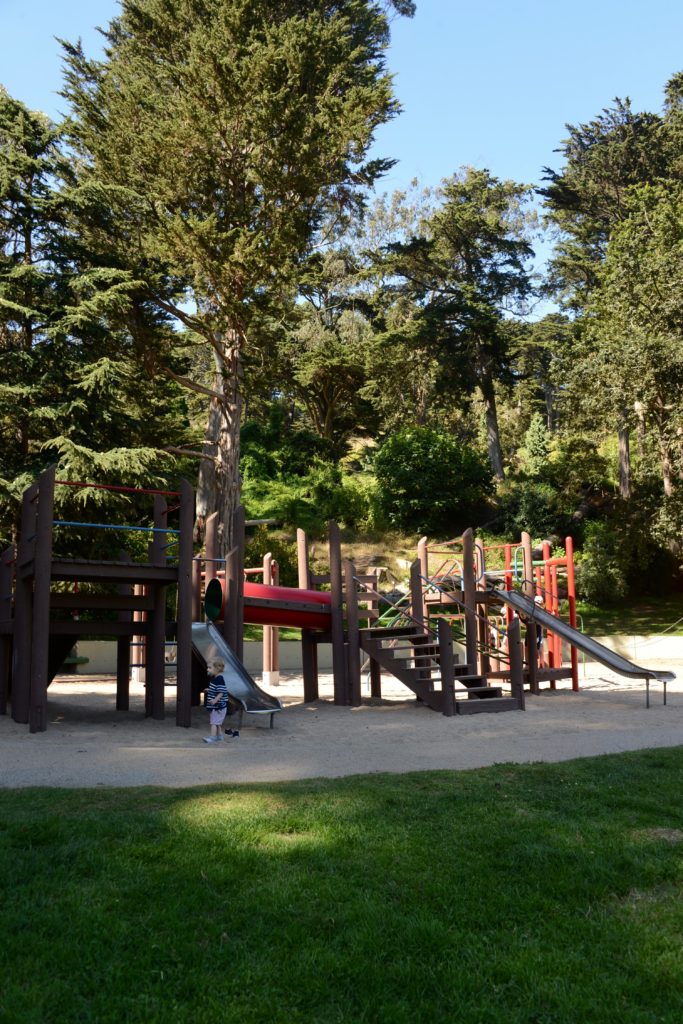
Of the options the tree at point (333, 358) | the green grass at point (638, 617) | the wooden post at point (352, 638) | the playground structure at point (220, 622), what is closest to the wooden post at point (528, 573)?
the playground structure at point (220, 622)

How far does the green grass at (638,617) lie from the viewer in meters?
29.4

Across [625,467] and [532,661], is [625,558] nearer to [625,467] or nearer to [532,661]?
[625,467]

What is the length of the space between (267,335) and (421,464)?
48.3 ft

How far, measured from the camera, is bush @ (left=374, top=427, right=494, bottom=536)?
120ft

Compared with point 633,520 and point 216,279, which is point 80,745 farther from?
point 633,520

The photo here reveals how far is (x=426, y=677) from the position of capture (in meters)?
15.9

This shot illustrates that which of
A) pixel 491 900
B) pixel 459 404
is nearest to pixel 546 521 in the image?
pixel 459 404

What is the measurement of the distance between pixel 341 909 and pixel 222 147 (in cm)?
2119

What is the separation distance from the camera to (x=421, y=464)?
37281mm

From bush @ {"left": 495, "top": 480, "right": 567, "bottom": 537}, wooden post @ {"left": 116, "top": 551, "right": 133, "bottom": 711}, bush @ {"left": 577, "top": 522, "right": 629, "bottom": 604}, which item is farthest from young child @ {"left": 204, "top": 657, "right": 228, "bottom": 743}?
bush @ {"left": 495, "top": 480, "right": 567, "bottom": 537}

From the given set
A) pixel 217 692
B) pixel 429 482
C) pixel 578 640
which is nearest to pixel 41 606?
pixel 217 692

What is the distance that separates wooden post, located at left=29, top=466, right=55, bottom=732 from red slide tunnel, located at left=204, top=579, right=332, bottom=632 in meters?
3.50

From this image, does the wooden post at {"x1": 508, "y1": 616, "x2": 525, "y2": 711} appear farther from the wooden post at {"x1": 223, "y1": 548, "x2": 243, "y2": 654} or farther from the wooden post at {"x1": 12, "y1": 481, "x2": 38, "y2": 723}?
the wooden post at {"x1": 12, "y1": 481, "x2": 38, "y2": 723}

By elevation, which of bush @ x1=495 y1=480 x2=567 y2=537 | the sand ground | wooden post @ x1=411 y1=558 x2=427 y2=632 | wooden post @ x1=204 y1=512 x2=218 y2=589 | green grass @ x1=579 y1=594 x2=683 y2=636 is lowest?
the sand ground
